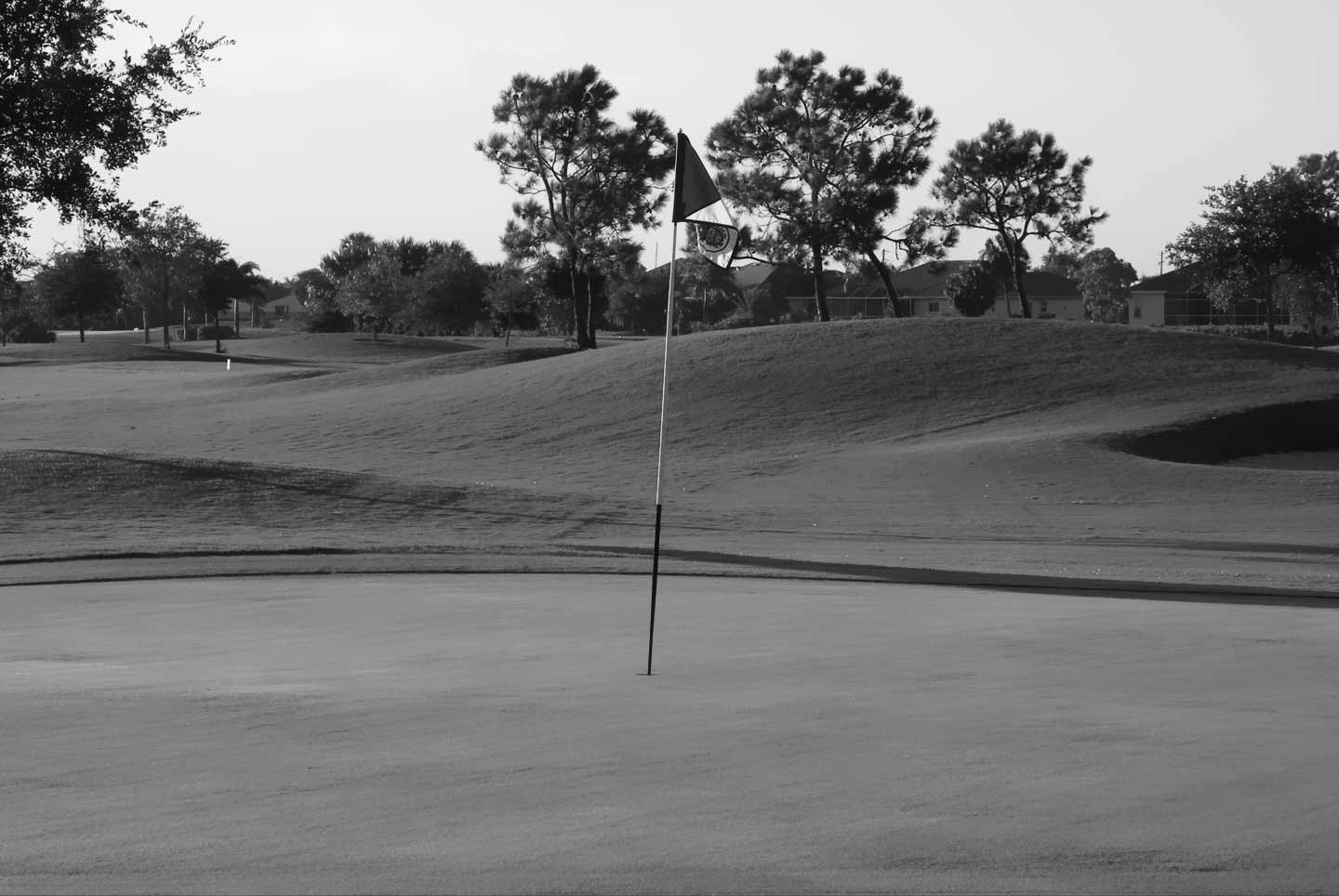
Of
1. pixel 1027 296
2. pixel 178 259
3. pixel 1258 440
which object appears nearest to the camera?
pixel 1258 440

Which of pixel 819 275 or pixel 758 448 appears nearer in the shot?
pixel 758 448

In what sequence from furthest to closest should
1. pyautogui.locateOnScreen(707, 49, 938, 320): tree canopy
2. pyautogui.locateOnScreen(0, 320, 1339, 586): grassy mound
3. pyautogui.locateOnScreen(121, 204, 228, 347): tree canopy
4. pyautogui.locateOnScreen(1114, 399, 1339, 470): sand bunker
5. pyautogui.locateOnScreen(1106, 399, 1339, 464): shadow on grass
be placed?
pyautogui.locateOnScreen(121, 204, 228, 347): tree canopy < pyautogui.locateOnScreen(707, 49, 938, 320): tree canopy < pyautogui.locateOnScreen(1114, 399, 1339, 470): sand bunker < pyautogui.locateOnScreen(1106, 399, 1339, 464): shadow on grass < pyautogui.locateOnScreen(0, 320, 1339, 586): grassy mound

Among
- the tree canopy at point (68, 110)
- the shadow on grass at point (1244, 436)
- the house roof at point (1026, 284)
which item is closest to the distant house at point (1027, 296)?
the house roof at point (1026, 284)

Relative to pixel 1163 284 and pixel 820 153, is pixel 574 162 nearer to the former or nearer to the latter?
pixel 820 153

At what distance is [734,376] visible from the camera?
51.0m

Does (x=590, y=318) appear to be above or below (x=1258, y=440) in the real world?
above

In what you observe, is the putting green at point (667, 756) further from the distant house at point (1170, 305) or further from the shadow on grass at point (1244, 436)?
the distant house at point (1170, 305)

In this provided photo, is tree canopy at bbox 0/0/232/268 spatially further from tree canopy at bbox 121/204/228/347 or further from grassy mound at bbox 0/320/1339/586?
tree canopy at bbox 121/204/228/347

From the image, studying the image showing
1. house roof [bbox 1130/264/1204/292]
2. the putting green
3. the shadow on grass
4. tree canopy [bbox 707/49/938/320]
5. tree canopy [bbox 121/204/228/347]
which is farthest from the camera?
house roof [bbox 1130/264/1204/292]

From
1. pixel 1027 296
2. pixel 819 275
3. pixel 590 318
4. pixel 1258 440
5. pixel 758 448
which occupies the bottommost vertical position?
pixel 758 448

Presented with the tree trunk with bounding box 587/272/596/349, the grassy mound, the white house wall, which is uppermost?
the white house wall

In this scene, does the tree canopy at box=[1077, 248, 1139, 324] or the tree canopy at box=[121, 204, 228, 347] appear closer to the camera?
the tree canopy at box=[121, 204, 228, 347]

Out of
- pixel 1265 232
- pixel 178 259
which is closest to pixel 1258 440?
pixel 1265 232

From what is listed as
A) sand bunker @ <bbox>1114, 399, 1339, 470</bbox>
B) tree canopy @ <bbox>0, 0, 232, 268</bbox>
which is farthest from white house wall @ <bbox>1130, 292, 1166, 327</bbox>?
tree canopy @ <bbox>0, 0, 232, 268</bbox>
